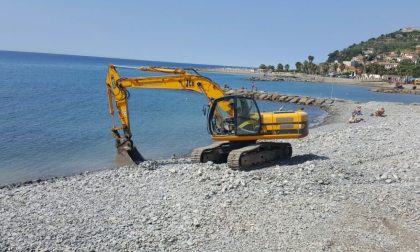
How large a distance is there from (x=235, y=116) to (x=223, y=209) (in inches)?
191

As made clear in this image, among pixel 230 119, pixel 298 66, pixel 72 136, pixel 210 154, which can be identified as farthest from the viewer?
pixel 298 66

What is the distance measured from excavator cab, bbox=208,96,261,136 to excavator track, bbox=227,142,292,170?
0.57 meters

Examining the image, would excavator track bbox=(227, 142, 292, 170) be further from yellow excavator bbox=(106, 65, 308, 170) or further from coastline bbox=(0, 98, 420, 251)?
coastline bbox=(0, 98, 420, 251)

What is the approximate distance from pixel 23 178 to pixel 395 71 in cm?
14035

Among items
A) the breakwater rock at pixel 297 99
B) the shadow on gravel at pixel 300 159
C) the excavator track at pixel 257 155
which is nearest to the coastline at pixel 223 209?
the excavator track at pixel 257 155

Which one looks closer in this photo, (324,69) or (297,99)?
(297,99)

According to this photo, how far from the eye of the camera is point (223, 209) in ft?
31.1

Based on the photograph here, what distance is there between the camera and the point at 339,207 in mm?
9625

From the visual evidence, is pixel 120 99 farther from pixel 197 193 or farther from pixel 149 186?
pixel 197 193

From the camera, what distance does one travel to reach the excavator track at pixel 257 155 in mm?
13172


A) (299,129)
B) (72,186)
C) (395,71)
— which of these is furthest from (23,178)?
(395,71)

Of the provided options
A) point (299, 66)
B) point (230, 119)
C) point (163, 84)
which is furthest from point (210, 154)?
point (299, 66)

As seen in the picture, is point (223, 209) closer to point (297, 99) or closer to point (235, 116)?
point (235, 116)

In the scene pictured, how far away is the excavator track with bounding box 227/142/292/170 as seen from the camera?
13.2 metres
